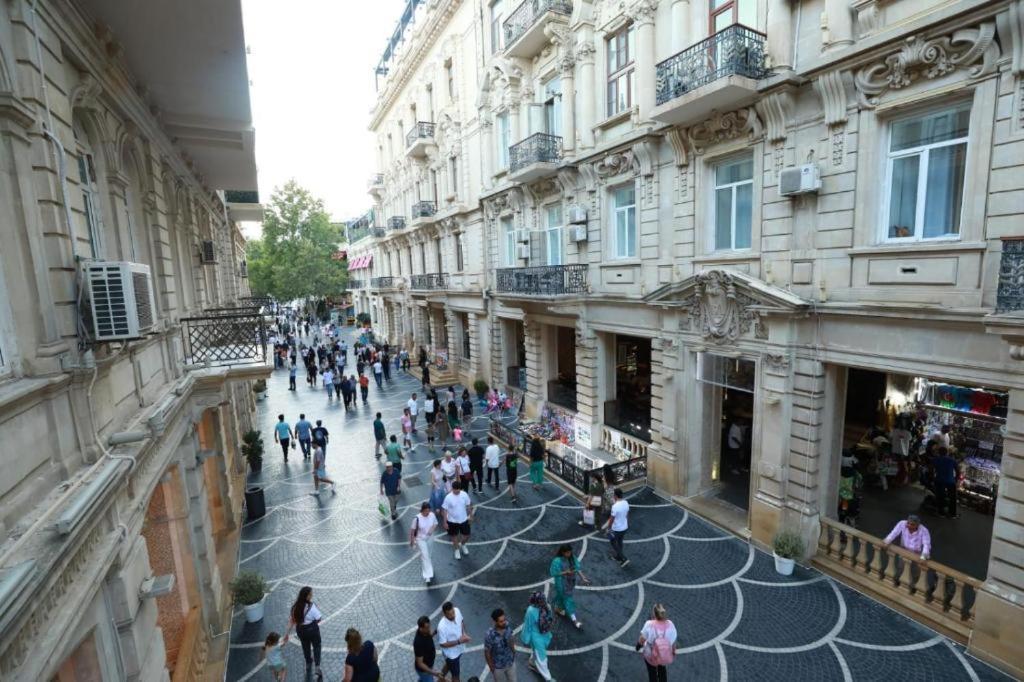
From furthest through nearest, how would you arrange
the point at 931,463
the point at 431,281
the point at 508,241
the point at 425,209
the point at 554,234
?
the point at 431,281 → the point at 425,209 → the point at 508,241 → the point at 554,234 → the point at 931,463

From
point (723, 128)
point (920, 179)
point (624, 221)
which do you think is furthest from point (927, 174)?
point (624, 221)

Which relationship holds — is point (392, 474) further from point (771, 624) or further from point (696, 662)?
point (771, 624)

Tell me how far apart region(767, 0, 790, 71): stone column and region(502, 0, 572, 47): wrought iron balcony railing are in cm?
720

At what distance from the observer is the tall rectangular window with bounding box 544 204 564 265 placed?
1734 cm

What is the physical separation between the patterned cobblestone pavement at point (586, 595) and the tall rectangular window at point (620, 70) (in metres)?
10.6

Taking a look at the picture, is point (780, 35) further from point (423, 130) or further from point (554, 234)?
point (423, 130)

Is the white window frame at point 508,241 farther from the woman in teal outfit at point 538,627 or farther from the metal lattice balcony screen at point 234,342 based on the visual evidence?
the woman in teal outfit at point 538,627

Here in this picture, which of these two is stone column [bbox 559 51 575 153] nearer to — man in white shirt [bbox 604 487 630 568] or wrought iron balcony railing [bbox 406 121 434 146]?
man in white shirt [bbox 604 487 630 568]

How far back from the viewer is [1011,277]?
6637 millimetres

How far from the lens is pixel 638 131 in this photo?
12633 mm

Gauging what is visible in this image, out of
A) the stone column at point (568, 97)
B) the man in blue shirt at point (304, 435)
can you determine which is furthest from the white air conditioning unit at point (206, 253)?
the stone column at point (568, 97)

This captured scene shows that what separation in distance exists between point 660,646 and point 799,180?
26.9ft

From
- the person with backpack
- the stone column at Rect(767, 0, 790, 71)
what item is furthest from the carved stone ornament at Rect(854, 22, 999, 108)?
the person with backpack

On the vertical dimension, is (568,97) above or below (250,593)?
above
